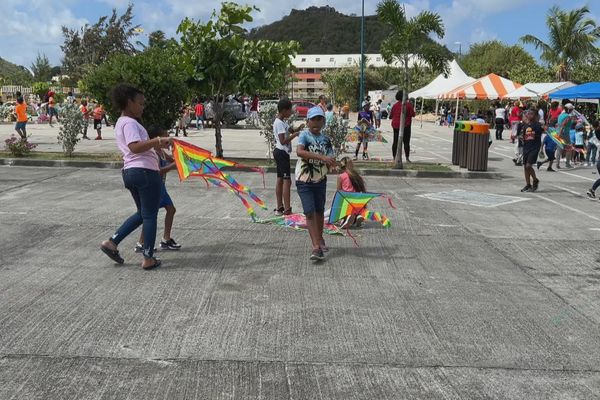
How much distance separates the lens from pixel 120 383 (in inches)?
143

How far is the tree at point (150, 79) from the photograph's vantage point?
48.8ft

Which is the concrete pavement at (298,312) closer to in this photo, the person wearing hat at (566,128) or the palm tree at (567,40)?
the person wearing hat at (566,128)

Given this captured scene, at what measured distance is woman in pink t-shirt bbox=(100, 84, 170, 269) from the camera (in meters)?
5.56

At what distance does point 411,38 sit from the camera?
14.8 metres

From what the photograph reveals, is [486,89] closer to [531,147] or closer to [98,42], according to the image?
[531,147]

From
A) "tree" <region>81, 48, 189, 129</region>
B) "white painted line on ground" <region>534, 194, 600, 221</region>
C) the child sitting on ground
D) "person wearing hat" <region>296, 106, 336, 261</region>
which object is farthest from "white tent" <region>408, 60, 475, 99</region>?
the child sitting on ground

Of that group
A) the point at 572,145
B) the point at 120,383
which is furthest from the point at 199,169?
the point at 572,145

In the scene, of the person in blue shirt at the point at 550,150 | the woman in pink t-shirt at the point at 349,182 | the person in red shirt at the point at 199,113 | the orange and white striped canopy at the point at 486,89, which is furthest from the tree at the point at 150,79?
the orange and white striped canopy at the point at 486,89

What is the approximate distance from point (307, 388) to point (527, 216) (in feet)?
22.7

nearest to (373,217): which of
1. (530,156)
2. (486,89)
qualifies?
(530,156)

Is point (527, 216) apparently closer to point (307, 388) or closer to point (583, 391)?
point (583, 391)

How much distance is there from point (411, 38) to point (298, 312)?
11229 mm

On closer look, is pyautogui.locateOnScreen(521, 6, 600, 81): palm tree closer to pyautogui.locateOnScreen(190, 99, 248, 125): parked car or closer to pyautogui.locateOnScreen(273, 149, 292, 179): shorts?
pyautogui.locateOnScreen(190, 99, 248, 125): parked car

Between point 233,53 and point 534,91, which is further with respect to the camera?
point 534,91
